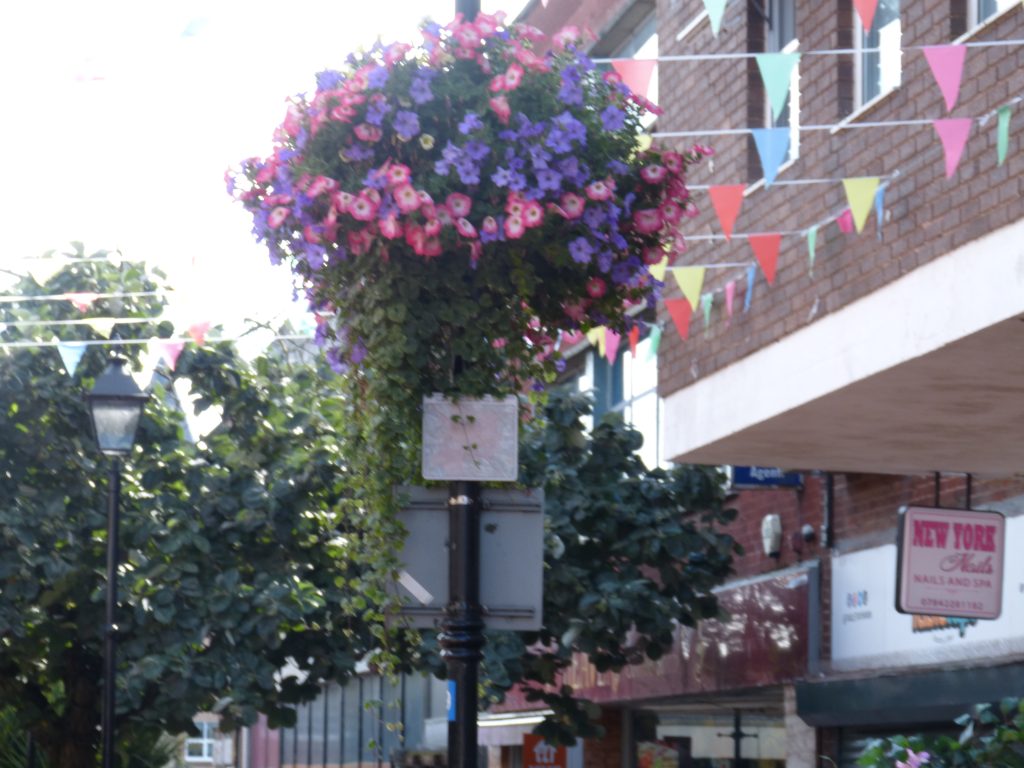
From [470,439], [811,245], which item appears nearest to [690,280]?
[811,245]

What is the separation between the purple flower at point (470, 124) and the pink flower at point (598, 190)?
493mm

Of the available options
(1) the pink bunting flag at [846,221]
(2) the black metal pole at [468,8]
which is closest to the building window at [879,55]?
(1) the pink bunting flag at [846,221]

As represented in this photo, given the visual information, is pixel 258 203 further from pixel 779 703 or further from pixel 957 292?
pixel 779 703

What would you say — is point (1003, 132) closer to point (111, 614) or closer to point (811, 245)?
point (811, 245)

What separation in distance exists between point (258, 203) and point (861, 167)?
10.9ft

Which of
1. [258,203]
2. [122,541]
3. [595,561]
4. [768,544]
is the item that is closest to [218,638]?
[122,541]

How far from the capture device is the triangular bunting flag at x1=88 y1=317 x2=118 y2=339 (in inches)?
492

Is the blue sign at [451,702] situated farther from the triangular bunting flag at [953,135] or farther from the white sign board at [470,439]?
the triangular bunting flag at [953,135]

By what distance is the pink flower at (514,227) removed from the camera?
7418 mm

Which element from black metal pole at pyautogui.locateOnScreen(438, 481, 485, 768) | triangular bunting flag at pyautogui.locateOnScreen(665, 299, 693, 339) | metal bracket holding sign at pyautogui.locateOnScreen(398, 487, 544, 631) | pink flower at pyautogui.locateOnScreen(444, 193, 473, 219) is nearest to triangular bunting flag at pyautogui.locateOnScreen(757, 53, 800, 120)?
pink flower at pyautogui.locateOnScreen(444, 193, 473, 219)

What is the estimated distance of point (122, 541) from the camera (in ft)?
47.8

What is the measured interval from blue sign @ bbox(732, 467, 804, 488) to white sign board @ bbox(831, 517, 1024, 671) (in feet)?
2.76

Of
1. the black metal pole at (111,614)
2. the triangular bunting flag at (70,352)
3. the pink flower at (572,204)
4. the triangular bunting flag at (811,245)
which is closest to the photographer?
the pink flower at (572,204)

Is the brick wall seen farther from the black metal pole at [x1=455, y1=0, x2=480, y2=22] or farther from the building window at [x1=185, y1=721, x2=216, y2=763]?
the building window at [x1=185, y1=721, x2=216, y2=763]
